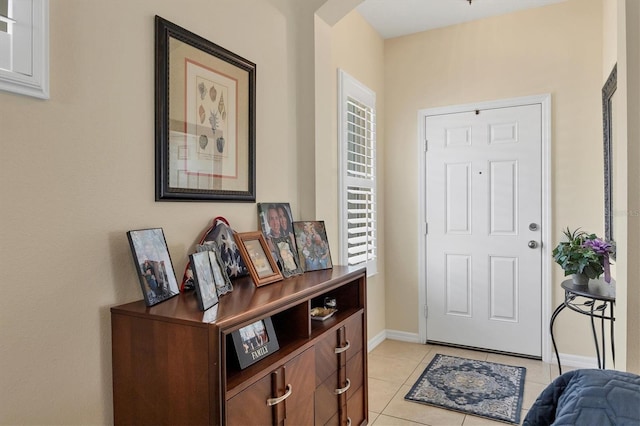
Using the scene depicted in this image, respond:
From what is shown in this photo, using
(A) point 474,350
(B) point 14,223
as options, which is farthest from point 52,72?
(A) point 474,350

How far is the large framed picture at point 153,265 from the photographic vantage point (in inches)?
51.5

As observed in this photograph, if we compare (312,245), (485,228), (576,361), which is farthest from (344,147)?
(576,361)

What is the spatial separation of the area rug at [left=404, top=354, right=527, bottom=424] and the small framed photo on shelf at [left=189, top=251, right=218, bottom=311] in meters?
1.82

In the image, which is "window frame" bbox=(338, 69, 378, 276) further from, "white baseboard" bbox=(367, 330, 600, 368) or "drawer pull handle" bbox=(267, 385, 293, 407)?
"drawer pull handle" bbox=(267, 385, 293, 407)

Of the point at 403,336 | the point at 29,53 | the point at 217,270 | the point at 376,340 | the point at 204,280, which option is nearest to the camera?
the point at 29,53

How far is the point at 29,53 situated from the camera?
1.08m

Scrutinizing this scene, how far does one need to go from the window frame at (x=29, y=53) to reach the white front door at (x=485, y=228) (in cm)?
303

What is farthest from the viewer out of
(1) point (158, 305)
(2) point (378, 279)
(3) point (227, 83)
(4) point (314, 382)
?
(2) point (378, 279)

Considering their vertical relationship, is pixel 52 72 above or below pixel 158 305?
above

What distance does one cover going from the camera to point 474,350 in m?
3.45

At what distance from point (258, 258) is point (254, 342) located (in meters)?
0.41

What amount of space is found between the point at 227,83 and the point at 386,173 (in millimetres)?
2248

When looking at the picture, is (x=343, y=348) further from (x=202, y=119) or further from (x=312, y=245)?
(x=202, y=119)

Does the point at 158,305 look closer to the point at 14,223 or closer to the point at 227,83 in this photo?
the point at 14,223
